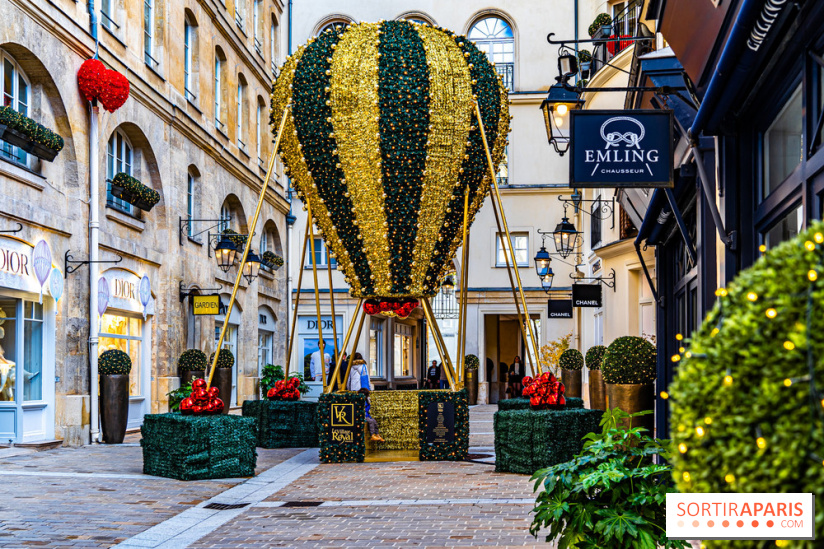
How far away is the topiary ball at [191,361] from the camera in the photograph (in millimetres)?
19953

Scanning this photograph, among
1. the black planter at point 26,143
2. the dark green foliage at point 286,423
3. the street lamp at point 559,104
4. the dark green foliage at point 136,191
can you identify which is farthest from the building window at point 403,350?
the street lamp at point 559,104

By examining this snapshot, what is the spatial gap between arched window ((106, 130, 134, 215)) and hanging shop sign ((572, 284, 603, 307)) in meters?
10.1

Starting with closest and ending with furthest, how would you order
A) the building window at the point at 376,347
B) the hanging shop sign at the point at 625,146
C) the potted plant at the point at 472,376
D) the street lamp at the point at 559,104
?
1. the hanging shop sign at the point at 625,146
2. the street lamp at the point at 559,104
3. the potted plant at the point at 472,376
4. the building window at the point at 376,347

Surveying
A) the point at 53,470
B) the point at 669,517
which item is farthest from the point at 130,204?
the point at 669,517

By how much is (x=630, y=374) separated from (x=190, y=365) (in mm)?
12201

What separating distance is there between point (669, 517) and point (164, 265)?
18.6 meters

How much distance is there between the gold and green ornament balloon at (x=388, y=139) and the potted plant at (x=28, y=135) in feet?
11.9

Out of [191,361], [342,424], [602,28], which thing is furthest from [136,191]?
[602,28]

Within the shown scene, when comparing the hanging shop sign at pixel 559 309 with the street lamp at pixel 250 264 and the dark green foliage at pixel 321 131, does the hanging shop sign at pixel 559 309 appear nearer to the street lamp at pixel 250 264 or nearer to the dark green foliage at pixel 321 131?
the street lamp at pixel 250 264

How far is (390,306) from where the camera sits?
1327 cm

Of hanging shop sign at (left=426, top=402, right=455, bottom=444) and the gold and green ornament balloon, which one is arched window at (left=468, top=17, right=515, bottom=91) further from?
hanging shop sign at (left=426, top=402, right=455, bottom=444)

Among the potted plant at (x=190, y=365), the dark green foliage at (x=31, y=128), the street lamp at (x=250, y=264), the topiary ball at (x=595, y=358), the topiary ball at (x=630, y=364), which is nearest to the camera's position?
the topiary ball at (x=630, y=364)

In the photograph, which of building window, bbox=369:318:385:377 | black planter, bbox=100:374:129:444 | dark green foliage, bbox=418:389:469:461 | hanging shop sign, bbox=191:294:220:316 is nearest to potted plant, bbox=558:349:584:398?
building window, bbox=369:318:385:377

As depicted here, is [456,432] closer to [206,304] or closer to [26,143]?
[26,143]
